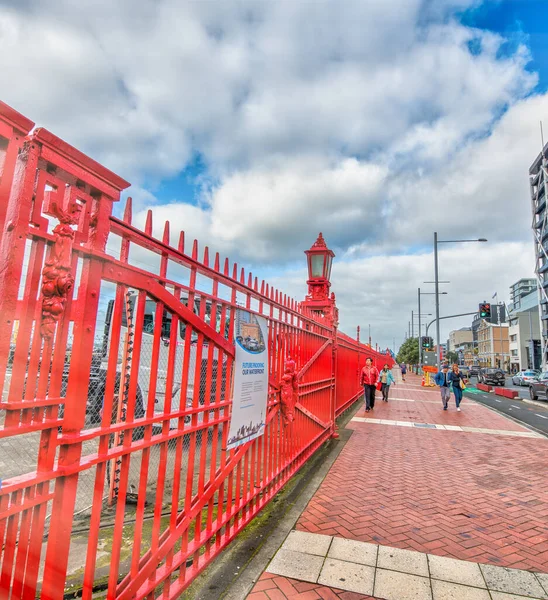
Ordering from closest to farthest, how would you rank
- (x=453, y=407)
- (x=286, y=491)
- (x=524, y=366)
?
(x=286, y=491) → (x=453, y=407) → (x=524, y=366)

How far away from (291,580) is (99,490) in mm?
1757

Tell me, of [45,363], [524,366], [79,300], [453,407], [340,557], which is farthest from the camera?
[524,366]

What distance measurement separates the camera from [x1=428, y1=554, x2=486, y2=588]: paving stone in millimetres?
2741

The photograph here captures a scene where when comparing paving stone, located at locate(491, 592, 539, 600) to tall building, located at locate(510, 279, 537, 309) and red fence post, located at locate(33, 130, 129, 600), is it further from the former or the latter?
tall building, located at locate(510, 279, 537, 309)

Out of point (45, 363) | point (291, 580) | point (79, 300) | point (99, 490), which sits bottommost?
point (291, 580)

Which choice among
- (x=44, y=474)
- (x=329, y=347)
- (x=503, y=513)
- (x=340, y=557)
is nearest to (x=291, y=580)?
(x=340, y=557)

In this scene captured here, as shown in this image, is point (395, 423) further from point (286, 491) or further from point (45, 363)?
point (45, 363)

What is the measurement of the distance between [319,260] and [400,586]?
5.30 m

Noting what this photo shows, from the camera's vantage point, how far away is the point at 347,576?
108 inches

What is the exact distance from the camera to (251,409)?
3.21 meters

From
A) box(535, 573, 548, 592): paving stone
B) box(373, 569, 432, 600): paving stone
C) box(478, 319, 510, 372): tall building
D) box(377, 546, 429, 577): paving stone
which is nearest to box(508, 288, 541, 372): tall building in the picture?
box(478, 319, 510, 372): tall building

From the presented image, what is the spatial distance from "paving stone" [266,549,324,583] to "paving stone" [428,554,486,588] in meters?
0.86

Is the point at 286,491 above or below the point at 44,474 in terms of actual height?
below

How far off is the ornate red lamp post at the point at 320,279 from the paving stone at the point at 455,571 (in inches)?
176
